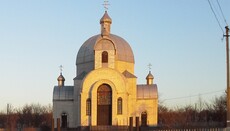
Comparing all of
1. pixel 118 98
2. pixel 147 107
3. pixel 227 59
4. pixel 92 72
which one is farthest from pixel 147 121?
pixel 227 59

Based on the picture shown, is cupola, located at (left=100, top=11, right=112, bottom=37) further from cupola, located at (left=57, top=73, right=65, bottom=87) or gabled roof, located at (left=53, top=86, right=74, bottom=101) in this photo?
gabled roof, located at (left=53, top=86, right=74, bottom=101)

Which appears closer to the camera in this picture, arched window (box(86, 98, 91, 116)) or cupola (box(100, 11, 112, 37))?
arched window (box(86, 98, 91, 116))

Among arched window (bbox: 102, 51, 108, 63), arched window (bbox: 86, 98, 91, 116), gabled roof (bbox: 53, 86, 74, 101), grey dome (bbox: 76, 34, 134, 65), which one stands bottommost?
arched window (bbox: 86, 98, 91, 116)

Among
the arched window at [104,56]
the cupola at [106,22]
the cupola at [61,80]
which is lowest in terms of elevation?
the cupola at [61,80]

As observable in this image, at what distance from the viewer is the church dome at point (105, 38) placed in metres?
39.5

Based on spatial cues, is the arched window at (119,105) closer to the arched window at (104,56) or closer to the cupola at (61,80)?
the arched window at (104,56)

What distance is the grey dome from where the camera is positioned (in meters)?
39.9

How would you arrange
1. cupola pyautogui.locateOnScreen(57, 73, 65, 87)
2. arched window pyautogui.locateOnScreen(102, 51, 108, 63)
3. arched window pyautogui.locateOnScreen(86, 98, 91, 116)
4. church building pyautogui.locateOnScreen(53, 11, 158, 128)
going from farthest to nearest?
1. cupola pyautogui.locateOnScreen(57, 73, 65, 87)
2. arched window pyautogui.locateOnScreen(102, 51, 108, 63)
3. arched window pyautogui.locateOnScreen(86, 98, 91, 116)
4. church building pyautogui.locateOnScreen(53, 11, 158, 128)

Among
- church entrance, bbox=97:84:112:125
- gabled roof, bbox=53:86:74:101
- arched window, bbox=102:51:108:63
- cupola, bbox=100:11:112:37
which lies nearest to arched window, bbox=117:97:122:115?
church entrance, bbox=97:84:112:125

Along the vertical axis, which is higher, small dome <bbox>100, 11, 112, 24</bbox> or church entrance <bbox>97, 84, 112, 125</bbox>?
small dome <bbox>100, 11, 112, 24</bbox>

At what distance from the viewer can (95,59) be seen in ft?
127

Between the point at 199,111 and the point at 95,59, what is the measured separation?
27.3 meters

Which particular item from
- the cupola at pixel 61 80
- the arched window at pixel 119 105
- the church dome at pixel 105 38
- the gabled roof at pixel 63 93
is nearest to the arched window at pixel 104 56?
the church dome at pixel 105 38

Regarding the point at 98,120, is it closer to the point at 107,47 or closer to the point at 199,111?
the point at 107,47
